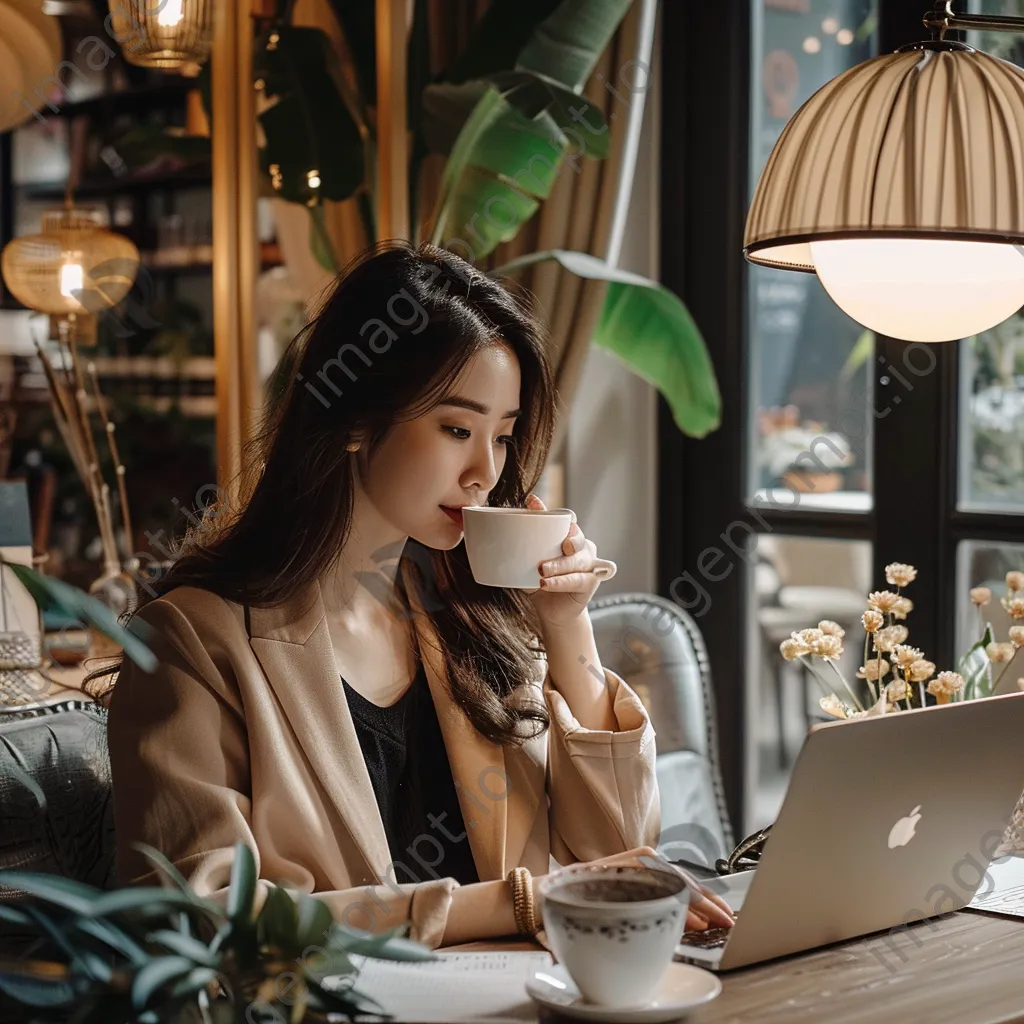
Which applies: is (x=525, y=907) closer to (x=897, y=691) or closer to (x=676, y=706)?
(x=897, y=691)

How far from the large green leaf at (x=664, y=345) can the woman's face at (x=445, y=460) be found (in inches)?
52.4

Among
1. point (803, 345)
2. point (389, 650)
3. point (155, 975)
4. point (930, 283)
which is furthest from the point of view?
point (803, 345)

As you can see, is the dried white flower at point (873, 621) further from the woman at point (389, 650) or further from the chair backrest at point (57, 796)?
the chair backrest at point (57, 796)

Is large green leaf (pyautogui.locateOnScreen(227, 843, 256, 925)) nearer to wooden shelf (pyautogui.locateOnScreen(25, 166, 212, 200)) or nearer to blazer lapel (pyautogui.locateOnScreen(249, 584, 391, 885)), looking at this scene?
blazer lapel (pyautogui.locateOnScreen(249, 584, 391, 885))

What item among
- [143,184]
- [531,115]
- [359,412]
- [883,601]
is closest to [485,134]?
[531,115]

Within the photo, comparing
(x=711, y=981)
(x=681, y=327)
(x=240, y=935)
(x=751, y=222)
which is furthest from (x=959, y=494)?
(x=240, y=935)

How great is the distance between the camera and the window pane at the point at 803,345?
3074mm

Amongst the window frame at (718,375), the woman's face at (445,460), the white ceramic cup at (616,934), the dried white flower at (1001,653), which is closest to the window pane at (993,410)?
the window frame at (718,375)

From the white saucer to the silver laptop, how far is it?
0.06 m

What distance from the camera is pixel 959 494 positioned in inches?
113

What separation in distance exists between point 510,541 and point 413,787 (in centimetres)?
37

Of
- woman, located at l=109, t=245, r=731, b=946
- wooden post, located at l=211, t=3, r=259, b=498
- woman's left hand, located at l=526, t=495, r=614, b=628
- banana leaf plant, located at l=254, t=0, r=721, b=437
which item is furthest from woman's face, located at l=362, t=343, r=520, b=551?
wooden post, located at l=211, t=3, r=259, b=498

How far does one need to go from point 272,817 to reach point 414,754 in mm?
294

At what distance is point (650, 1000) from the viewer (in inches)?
41.3
